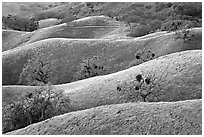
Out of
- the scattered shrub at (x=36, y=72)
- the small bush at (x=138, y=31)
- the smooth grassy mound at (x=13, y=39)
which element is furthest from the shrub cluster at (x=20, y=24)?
the scattered shrub at (x=36, y=72)

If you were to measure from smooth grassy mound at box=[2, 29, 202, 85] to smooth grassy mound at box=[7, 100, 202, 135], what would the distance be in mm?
17700

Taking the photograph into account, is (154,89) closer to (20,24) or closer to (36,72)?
(36,72)

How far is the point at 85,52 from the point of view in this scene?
39500mm

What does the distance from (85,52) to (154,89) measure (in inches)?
654

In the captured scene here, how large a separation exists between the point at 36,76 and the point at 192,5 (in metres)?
44.3

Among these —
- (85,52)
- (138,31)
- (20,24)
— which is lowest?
(85,52)

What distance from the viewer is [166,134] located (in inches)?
620

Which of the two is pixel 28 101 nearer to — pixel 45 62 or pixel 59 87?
pixel 59 87

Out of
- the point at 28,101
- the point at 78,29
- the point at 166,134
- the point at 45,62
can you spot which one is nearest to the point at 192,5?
the point at 78,29

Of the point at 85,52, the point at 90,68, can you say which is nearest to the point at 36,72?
the point at 85,52

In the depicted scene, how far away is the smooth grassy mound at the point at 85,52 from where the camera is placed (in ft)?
120

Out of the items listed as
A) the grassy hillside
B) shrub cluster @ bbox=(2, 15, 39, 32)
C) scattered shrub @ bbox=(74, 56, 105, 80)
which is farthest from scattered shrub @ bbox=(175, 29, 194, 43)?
the grassy hillside

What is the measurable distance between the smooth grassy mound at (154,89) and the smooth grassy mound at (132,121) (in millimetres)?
5491

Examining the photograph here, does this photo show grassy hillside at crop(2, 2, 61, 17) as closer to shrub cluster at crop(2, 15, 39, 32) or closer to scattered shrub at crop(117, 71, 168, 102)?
shrub cluster at crop(2, 15, 39, 32)
